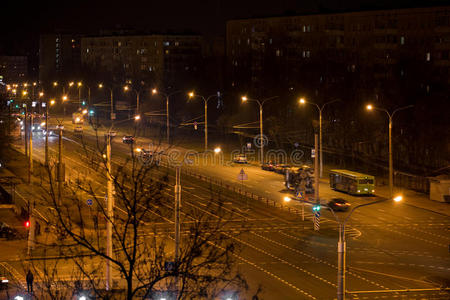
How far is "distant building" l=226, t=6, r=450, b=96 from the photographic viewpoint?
238 feet

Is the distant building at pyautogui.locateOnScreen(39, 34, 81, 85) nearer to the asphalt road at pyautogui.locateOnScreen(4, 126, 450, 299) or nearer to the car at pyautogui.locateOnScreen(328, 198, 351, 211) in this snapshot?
the car at pyautogui.locateOnScreen(328, 198, 351, 211)

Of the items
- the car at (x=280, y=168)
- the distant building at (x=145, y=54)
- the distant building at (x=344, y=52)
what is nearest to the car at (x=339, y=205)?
the car at (x=280, y=168)

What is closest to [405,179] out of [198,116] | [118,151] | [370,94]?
[370,94]

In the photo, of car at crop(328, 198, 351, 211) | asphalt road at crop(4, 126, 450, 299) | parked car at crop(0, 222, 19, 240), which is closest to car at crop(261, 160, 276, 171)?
asphalt road at crop(4, 126, 450, 299)

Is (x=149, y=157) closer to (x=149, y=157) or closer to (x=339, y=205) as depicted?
(x=149, y=157)

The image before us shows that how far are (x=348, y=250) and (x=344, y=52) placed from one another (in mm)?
59653

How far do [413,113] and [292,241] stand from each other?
31561 millimetres

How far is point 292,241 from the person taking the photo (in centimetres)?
3188

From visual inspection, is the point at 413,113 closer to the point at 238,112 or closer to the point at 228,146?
the point at 228,146

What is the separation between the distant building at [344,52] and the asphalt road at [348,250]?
30.7 meters

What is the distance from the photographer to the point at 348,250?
3034 cm

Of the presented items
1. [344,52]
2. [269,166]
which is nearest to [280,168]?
[269,166]

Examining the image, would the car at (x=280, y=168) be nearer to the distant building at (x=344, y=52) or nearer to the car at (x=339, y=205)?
the car at (x=339, y=205)

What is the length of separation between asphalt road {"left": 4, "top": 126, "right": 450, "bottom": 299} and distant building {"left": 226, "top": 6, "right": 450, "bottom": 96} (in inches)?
1209
